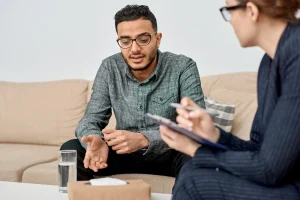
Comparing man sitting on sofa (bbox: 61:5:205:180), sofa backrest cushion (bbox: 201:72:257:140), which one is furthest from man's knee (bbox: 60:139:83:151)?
sofa backrest cushion (bbox: 201:72:257:140)

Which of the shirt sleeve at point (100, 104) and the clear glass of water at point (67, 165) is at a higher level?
the shirt sleeve at point (100, 104)

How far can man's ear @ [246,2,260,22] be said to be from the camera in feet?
4.02

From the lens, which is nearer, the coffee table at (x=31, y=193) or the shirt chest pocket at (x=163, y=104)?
the coffee table at (x=31, y=193)

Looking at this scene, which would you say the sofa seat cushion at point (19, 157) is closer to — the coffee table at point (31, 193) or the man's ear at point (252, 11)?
the coffee table at point (31, 193)

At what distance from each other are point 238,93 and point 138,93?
586mm

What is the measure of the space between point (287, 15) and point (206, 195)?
48cm

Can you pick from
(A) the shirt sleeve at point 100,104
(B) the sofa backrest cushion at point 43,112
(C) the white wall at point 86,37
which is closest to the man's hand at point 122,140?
(A) the shirt sleeve at point 100,104

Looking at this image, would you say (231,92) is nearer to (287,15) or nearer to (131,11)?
(131,11)

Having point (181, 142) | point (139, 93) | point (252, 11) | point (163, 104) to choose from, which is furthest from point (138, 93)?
point (252, 11)

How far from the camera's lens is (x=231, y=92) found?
2.53 metres

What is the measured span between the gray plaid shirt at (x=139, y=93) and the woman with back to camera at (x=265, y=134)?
836 millimetres

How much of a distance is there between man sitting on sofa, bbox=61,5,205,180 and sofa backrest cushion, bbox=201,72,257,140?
0.30 meters

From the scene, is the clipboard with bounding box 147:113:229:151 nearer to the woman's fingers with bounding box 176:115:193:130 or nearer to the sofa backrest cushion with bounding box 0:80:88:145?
the woman's fingers with bounding box 176:115:193:130

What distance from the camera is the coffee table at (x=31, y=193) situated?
164 centimetres
